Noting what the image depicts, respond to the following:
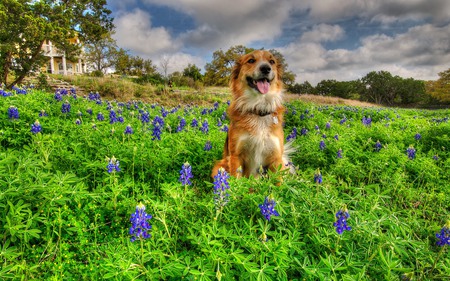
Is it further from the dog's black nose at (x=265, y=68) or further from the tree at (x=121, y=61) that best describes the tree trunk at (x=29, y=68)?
the tree at (x=121, y=61)

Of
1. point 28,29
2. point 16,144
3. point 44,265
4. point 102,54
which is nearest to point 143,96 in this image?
point 28,29

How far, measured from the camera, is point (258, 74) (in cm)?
372

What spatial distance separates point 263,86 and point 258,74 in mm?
181

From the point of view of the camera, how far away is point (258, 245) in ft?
5.09

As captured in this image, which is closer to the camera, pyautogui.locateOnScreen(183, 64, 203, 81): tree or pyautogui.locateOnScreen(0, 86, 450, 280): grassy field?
pyautogui.locateOnScreen(0, 86, 450, 280): grassy field

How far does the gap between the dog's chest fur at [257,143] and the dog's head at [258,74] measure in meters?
0.50

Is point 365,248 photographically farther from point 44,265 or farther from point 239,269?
point 44,265

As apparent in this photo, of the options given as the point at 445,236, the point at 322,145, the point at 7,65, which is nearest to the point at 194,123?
the point at 322,145

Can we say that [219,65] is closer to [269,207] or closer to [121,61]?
[121,61]

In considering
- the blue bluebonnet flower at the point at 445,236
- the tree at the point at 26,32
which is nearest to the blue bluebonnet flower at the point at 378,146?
the blue bluebonnet flower at the point at 445,236

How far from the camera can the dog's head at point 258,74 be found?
12.2 ft

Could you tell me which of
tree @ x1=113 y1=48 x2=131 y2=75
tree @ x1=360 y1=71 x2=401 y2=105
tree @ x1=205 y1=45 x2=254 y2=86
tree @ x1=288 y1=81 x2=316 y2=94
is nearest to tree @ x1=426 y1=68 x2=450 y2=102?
tree @ x1=360 y1=71 x2=401 y2=105

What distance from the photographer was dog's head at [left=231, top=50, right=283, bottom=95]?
3.73m

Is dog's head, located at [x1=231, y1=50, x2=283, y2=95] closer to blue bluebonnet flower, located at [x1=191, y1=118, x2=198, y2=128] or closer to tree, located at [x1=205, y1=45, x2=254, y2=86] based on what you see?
blue bluebonnet flower, located at [x1=191, y1=118, x2=198, y2=128]
